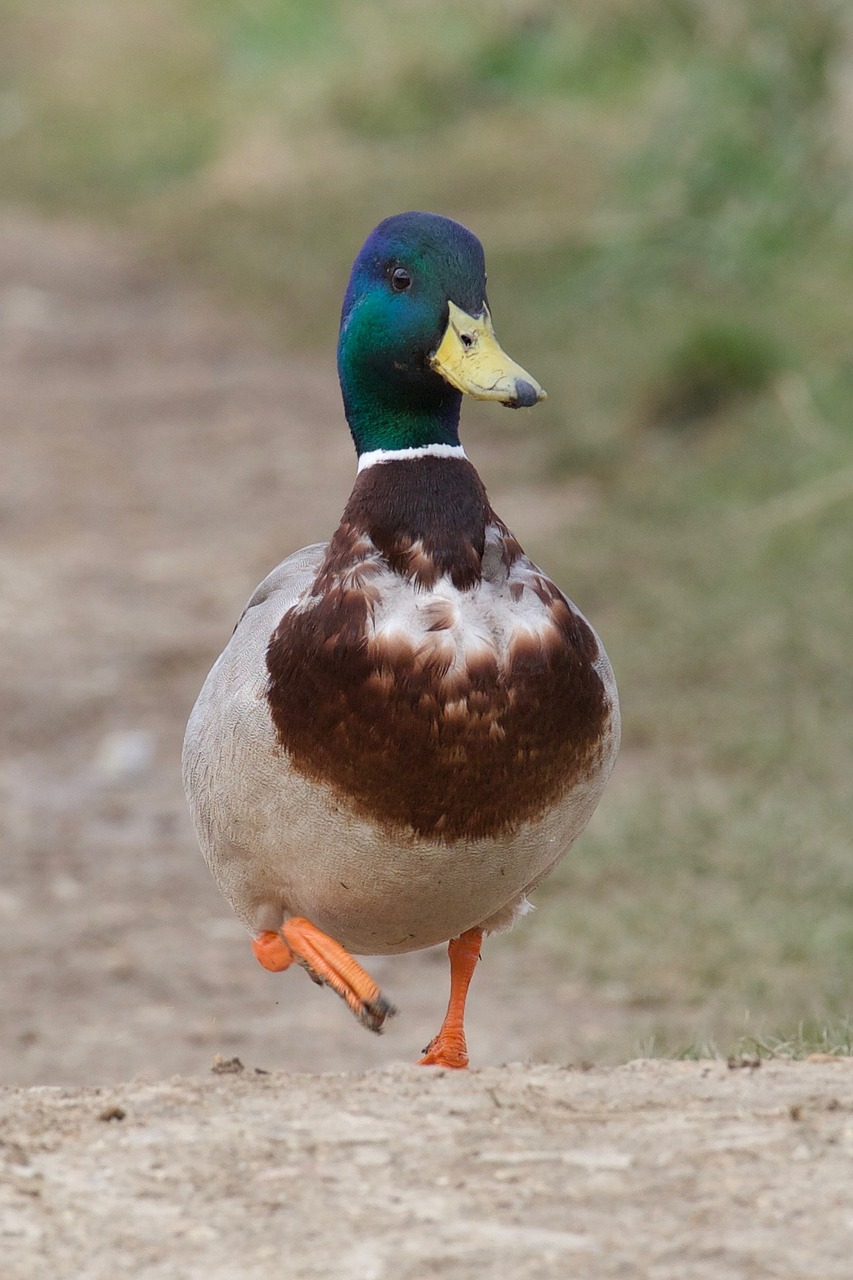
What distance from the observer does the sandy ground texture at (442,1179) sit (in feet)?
7.47

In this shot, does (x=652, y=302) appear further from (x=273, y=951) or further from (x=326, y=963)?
(x=326, y=963)

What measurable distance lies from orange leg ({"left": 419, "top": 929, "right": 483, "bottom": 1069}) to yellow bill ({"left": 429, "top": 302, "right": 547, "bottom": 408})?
1022 millimetres

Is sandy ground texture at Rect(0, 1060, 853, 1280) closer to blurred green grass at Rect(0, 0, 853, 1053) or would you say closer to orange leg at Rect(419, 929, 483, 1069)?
orange leg at Rect(419, 929, 483, 1069)

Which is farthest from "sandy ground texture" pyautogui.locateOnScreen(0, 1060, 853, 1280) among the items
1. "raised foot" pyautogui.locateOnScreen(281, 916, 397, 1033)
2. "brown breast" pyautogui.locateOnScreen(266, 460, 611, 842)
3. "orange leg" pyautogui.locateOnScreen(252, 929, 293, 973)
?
"orange leg" pyautogui.locateOnScreen(252, 929, 293, 973)

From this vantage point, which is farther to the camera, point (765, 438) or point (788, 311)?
point (788, 311)

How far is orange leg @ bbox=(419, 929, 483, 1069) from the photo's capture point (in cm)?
354

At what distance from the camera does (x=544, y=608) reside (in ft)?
10.6

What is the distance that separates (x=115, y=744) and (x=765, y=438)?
341cm

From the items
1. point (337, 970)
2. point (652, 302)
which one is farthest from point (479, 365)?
point (652, 302)

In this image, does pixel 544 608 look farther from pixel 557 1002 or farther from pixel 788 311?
pixel 788 311

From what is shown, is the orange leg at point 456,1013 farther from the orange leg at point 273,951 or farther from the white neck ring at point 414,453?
the white neck ring at point 414,453

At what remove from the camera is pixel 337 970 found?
10.9 ft

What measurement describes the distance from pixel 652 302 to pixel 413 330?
8109 mm

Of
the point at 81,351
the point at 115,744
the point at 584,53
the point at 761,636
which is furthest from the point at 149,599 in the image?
the point at 584,53
